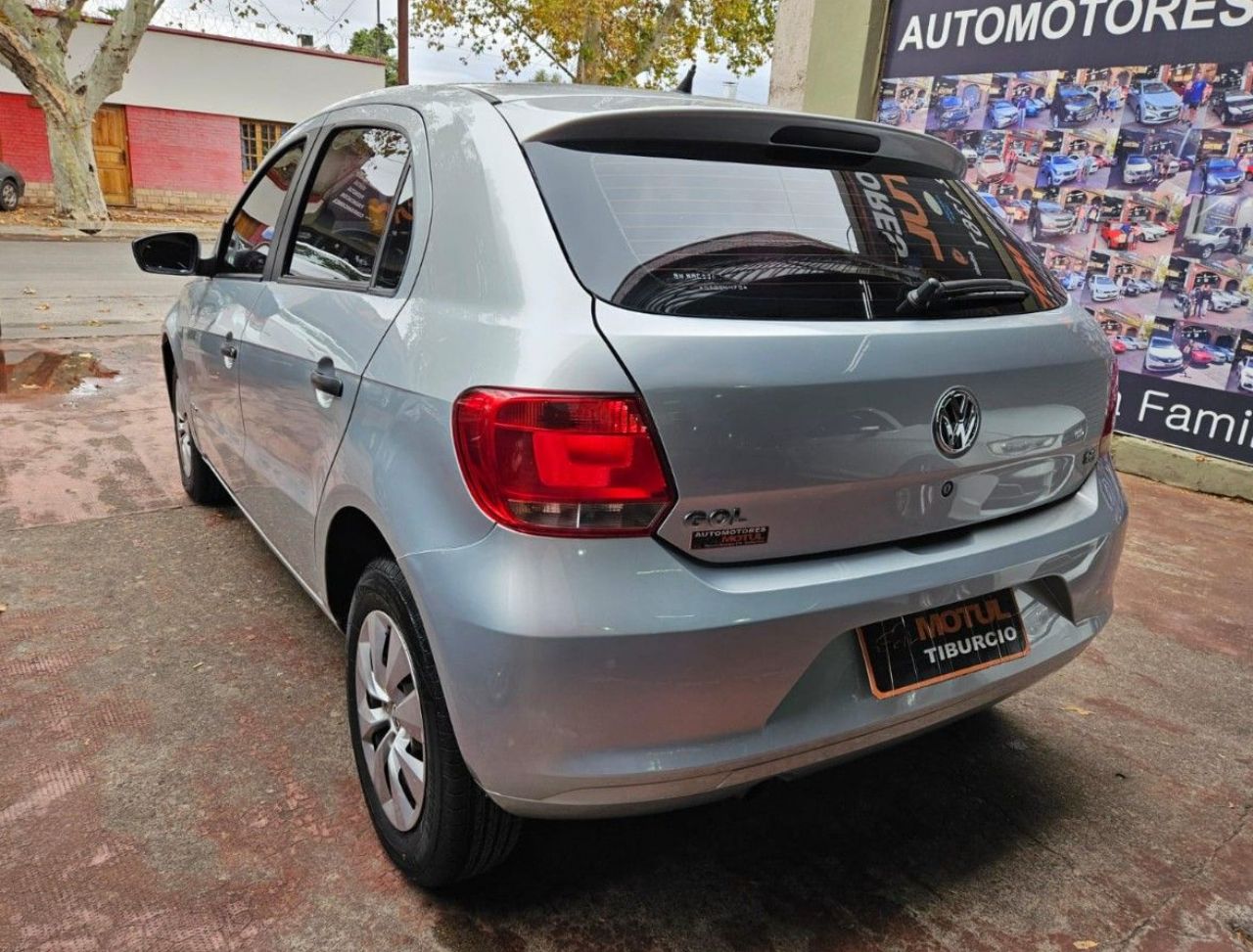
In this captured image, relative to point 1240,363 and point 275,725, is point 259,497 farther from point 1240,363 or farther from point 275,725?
point 1240,363

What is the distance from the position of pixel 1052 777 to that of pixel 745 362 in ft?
5.77

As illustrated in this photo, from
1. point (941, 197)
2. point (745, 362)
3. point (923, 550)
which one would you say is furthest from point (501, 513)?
point (941, 197)

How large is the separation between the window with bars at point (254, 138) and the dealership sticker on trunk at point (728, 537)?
2988 centimetres

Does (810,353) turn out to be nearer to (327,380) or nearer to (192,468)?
(327,380)

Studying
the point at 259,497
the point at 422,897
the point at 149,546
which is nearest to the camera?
the point at 422,897

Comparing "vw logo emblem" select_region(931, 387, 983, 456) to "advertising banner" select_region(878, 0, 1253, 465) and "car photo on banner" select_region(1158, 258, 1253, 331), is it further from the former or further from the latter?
"car photo on banner" select_region(1158, 258, 1253, 331)

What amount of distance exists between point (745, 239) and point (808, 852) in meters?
1.46

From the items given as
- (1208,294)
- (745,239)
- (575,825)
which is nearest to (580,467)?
(745,239)

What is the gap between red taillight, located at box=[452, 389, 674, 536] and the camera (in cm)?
168

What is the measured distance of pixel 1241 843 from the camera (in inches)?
97.6

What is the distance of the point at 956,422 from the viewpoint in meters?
1.96

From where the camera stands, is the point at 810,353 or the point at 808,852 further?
the point at 808,852

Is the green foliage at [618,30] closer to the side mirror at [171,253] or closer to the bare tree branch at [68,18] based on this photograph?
the bare tree branch at [68,18]

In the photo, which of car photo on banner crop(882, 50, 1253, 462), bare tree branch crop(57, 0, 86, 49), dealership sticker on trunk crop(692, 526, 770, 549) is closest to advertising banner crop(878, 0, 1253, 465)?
car photo on banner crop(882, 50, 1253, 462)
